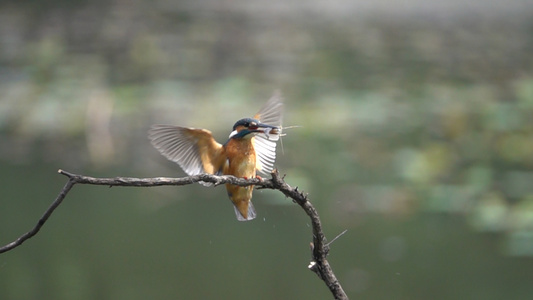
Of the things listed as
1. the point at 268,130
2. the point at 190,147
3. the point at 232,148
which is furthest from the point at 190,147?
the point at 268,130

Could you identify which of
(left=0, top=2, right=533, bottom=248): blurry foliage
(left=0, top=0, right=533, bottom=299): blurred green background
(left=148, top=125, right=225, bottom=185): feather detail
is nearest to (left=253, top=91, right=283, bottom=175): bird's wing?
(left=148, top=125, right=225, bottom=185): feather detail

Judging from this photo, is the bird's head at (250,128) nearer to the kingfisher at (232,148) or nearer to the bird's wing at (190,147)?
the kingfisher at (232,148)

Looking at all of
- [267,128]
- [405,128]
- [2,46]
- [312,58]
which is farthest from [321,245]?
[2,46]

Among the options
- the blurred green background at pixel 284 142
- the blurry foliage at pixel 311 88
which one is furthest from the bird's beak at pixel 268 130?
the blurry foliage at pixel 311 88

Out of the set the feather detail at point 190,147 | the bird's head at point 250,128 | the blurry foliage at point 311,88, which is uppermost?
the blurry foliage at point 311,88

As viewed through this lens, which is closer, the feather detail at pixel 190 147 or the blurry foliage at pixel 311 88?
the feather detail at pixel 190 147

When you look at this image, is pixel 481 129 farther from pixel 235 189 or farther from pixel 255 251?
pixel 235 189

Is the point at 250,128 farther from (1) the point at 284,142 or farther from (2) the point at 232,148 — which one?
(1) the point at 284,142
